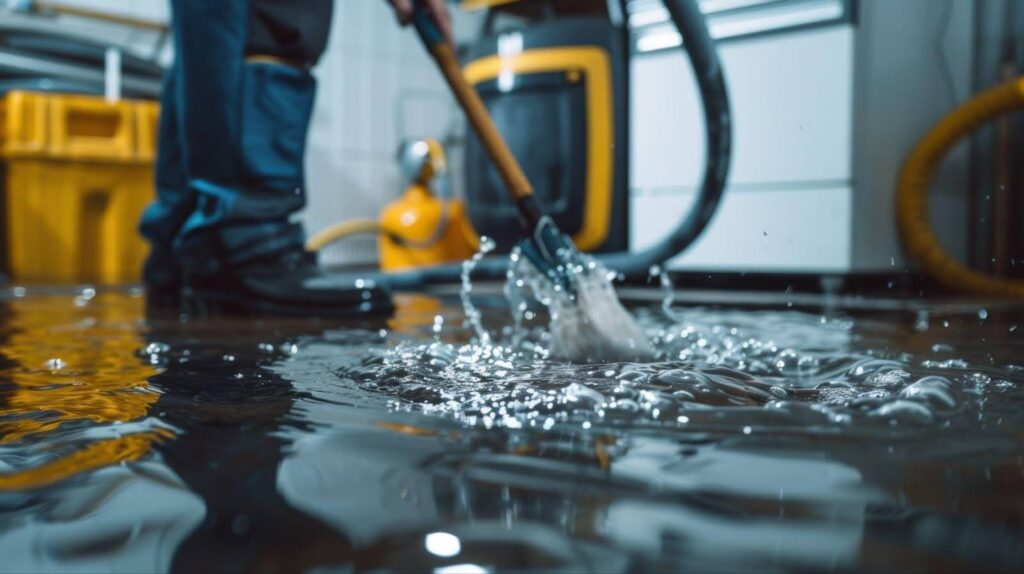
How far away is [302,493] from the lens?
1.23 ft

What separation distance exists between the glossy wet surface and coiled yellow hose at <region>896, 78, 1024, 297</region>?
144 cm

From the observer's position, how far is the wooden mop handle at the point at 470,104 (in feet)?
4.09

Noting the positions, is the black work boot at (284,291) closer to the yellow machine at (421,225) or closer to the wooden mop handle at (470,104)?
the wooden mop handle at (470,104)

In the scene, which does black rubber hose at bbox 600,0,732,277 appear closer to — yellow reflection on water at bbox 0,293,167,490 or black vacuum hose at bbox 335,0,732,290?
black vacuum hose at bbox 335,0,732,290

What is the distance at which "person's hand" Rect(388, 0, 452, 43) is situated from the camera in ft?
4.24

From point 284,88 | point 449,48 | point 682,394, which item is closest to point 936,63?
point 449,48

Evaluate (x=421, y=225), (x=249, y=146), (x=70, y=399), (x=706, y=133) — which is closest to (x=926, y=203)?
(x=706, y=133)

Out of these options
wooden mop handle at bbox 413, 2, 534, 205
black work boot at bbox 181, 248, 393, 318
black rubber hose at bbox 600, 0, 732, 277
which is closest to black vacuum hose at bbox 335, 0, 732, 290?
black rubber hose at bbox 600, 0, 732, 277

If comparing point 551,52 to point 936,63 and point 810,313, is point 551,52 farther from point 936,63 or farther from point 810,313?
point 810,313

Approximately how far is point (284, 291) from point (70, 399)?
78 centimetres

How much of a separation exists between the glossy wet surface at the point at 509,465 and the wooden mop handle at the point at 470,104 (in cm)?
48

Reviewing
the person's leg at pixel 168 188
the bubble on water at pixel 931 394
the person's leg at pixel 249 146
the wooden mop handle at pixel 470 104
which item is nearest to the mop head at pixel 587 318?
the wooden mop handle at pixel 470 104

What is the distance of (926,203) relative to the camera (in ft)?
7.27

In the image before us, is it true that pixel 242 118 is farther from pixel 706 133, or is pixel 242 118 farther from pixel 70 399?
pixel 70 399
